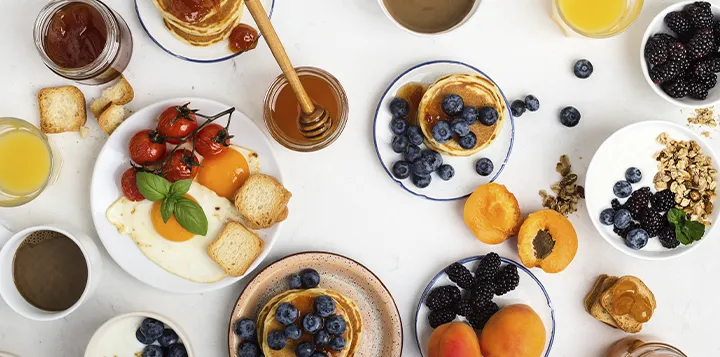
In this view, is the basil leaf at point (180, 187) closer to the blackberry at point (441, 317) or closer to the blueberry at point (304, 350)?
the blueberry at point (304, 350)

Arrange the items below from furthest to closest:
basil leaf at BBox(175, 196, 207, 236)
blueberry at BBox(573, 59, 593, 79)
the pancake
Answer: blueberry at BBox(573, 59, 593, 79) < the pancake < basil leaf at BBox(175, 196, 207, 236)

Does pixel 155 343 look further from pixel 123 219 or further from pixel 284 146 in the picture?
pixel 284 146

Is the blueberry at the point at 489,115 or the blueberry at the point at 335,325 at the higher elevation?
the blueberry at the point at 489,115

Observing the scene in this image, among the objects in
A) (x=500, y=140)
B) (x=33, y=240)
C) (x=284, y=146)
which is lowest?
(x=33, y=240)

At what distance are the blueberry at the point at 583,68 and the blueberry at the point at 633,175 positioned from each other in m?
0.34

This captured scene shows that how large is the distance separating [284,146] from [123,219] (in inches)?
21.9

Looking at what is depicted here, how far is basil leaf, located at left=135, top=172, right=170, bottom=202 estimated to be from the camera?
71.6 inches

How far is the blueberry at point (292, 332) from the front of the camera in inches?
73.6

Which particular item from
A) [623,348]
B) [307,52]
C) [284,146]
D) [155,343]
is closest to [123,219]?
[155,343]

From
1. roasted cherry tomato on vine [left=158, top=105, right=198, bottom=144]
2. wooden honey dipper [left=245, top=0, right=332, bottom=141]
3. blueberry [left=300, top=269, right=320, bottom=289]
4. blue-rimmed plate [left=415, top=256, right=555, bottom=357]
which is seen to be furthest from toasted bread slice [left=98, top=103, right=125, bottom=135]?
blue-rimmed plate [left=415, top=256, right=555, bottom=357]

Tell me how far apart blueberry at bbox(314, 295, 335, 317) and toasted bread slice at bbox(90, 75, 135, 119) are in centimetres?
88

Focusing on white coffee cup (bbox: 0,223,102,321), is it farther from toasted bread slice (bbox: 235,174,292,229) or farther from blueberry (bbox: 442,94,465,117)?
blueberry (bbox: 442,94,465,117)

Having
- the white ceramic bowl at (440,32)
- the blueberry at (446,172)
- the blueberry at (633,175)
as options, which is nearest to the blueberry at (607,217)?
the blueberry at (633,175)

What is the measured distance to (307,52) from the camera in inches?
80.4
